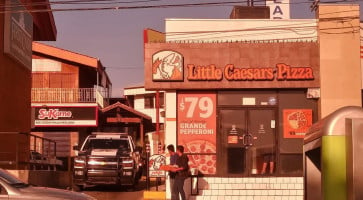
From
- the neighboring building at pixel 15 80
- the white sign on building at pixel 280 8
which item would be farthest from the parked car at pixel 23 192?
the white sign on building at pixel 280 8

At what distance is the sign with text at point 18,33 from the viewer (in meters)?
19.2

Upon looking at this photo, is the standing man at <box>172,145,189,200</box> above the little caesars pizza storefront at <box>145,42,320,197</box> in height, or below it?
below

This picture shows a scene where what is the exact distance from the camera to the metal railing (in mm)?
35688

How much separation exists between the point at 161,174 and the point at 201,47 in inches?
161

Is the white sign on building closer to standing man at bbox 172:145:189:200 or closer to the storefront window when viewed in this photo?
the storefront window

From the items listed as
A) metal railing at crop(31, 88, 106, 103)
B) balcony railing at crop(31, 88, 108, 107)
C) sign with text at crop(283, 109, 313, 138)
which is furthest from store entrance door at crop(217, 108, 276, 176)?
metal railing at crop(31, 88, 106, 103)

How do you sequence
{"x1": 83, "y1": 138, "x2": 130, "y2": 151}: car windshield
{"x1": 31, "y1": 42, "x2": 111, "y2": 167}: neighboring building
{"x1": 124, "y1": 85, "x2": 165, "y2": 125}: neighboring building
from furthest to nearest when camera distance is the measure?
1. {"x1": 124, "y1": 85, "x2": 165, "y2": 125}: neighboring building
2. {"x1": 31, "y1": 42, "x2": 111, "y2": 167}: neighboring building
3. {"x1": 83, "y1": 138, "x2": 130, "y2": 151}: car windshield

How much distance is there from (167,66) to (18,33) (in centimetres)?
494

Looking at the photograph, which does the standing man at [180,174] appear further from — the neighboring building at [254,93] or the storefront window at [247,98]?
the storefront window at [247,98]

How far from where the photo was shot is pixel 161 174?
66.0 ft

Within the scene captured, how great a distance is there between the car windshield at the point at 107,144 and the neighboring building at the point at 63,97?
37.8ft

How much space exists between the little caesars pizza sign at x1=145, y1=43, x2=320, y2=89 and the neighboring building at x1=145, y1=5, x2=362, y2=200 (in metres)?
0.03

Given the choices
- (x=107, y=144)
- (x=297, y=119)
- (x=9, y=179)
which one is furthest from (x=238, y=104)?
(x=9, y=179)

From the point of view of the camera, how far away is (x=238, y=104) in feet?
64.4
